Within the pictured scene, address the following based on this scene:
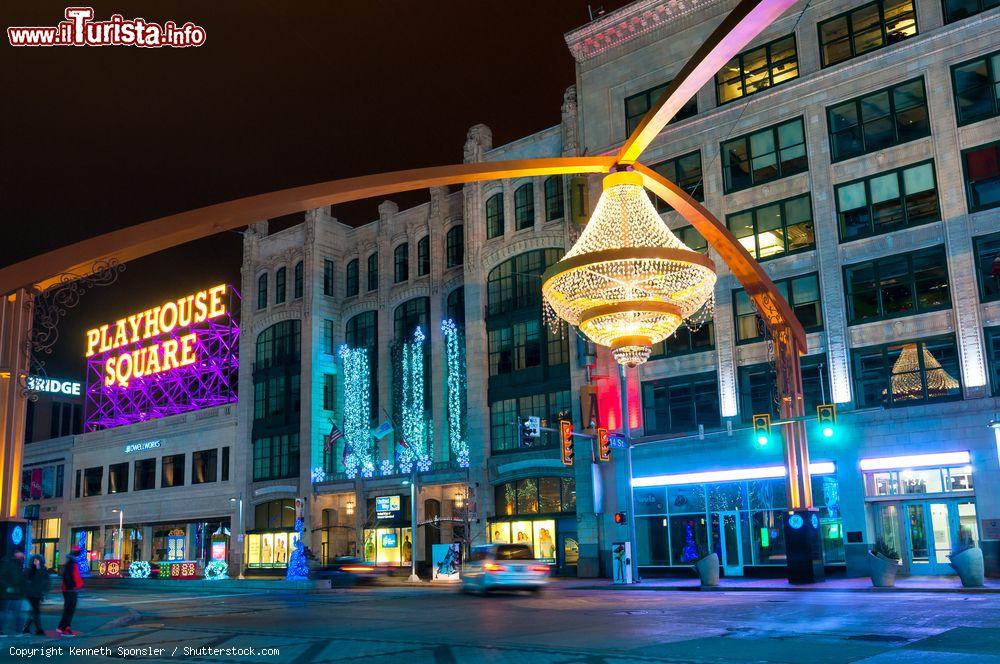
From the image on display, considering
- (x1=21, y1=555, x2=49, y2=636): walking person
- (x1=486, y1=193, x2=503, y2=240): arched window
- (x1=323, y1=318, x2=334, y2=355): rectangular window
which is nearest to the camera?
(x1=21, y1=555, x2=49, y2=636): walking person

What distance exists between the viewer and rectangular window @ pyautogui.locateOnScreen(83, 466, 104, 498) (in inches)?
3145

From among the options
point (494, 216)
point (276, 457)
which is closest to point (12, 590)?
point (494, 216)

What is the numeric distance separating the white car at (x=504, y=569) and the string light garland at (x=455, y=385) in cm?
1986

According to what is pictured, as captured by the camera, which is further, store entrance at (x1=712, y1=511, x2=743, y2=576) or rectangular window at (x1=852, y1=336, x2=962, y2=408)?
store entrance at (x1=712, y1=511, x2=743, y2=576)

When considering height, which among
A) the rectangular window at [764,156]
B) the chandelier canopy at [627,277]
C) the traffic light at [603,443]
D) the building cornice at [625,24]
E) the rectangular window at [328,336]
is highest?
the building cornice at [625,24]

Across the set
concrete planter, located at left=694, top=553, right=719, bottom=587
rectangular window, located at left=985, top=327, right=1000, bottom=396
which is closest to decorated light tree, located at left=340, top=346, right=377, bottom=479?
concrete planter, located at left=694, top=553, right=719, bottom=587

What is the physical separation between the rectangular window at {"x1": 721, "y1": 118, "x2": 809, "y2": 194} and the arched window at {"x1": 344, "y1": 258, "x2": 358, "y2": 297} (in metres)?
29.4

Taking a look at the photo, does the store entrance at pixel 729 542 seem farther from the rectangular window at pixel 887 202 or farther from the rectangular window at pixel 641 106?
the rectangular window at pixel 641 106

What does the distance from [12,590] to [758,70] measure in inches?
1478

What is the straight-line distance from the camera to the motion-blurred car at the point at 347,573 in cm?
4628

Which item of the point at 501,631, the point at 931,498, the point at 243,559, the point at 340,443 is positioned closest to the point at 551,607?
the point at 501,631

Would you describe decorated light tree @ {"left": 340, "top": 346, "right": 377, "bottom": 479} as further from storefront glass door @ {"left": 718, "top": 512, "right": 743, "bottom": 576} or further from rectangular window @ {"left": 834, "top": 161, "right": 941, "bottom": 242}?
rectangular window @ {"left": 834, "top": 161, "right": 941, "bottom": 242}

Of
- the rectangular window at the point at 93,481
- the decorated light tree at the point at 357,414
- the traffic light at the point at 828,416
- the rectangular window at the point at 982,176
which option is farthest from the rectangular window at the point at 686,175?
the rectangular window at the point at 93,481

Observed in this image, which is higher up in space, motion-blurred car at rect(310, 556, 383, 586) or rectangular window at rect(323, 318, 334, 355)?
rectangular window at rect(323, 318, 334, 355)
